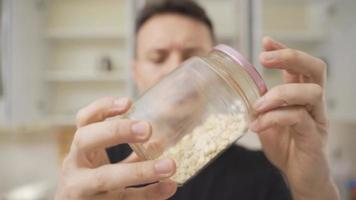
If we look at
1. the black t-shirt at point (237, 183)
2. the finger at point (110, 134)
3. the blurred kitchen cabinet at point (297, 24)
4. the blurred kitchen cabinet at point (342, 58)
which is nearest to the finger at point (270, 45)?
the finger at point (110, 134)

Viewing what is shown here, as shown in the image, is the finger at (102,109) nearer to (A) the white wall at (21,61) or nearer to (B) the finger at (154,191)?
(B) the finger at (154,191)

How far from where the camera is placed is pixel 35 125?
1794 mm

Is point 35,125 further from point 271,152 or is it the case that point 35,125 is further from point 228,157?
point 271,152

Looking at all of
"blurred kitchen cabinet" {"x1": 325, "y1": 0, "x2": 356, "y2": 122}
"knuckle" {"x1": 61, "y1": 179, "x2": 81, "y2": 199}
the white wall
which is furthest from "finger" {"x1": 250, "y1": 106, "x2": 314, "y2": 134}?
the white wall

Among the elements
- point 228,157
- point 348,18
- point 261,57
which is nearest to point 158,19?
point 228,157

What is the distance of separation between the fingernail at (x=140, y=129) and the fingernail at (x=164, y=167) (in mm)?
36

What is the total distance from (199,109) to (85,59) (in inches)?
56.7

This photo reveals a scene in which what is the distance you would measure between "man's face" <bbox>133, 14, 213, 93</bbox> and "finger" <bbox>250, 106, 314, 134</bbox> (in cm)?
40

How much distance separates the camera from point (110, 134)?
1.24 feet

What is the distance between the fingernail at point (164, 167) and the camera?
0.36 metres

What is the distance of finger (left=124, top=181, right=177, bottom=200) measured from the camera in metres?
0.43

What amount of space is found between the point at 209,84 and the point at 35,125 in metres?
1.59

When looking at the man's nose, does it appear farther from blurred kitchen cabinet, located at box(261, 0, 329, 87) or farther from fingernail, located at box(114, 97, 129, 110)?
blurred kitchen cabinet, located at box(261, 0, 329, 87)

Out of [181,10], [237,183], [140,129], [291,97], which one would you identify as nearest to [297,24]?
[181,10]
